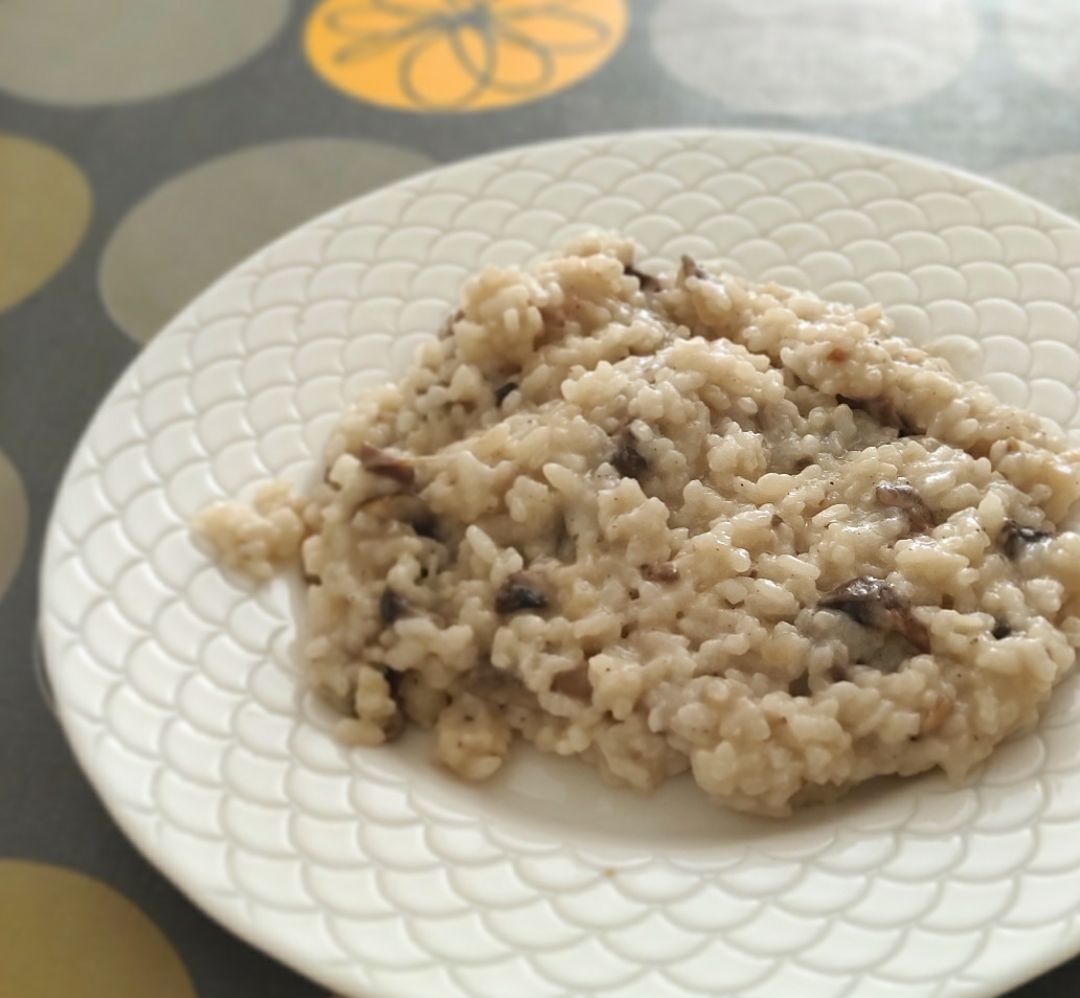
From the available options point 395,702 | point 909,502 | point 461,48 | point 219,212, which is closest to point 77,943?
point 395,702

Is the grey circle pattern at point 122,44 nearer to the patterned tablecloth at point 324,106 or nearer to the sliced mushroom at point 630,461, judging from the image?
the patterned tablecloth at point 324,106

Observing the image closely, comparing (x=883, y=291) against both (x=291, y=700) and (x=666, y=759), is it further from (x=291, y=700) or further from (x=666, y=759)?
(x=291, y=700)

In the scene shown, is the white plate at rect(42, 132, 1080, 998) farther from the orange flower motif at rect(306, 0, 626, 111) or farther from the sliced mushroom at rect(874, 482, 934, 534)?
the orange flower motif at rect(306, 0, 626, 111)

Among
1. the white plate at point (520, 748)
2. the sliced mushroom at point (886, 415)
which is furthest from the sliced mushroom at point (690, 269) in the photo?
the sliced mushroom at point (886, 415)

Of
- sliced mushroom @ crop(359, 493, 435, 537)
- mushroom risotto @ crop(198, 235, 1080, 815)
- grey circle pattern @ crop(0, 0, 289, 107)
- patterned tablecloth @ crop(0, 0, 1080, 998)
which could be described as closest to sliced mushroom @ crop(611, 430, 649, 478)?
mushroom risotto @ crop(198, 235, 1080, 815)

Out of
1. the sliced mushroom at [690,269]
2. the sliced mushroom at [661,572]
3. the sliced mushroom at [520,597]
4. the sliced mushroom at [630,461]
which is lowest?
the sliced mushroom at [520,597]

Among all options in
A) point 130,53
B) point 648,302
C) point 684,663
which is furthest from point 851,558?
point 130,53
